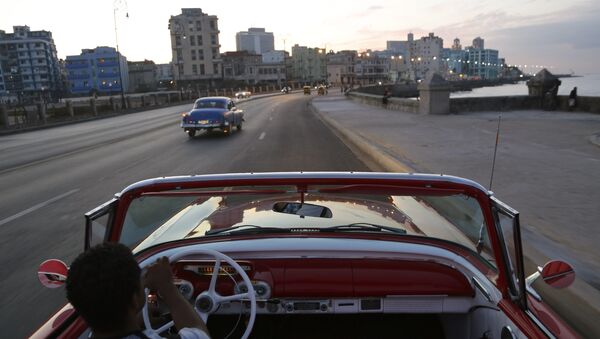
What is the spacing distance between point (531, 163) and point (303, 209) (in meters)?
8.70

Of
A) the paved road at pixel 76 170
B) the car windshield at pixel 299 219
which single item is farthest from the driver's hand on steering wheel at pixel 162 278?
the paved road at pixel 76 170

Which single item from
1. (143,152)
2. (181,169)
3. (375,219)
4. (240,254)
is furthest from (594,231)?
(143,152)

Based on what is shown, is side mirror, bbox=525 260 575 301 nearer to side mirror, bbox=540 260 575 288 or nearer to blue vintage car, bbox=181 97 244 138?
side mirror, bbox=540 260 575 288

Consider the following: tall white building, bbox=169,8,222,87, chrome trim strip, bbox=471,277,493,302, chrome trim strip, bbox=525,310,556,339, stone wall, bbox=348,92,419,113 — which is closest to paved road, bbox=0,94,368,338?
chrome trim strip, bbox=471,277,493,302

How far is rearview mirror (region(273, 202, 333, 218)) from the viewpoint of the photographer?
3.35 meters

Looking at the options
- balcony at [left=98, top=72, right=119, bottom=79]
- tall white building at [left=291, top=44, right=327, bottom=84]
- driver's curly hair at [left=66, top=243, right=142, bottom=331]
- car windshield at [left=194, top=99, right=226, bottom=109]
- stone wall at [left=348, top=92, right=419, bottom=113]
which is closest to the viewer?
driver's curly hair at [left=66, top=243, right=142, bottom=331]

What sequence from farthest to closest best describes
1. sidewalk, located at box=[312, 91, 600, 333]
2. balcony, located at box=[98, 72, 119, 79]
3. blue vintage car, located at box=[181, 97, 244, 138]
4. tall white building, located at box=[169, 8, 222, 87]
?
tall white building, located at box=[169, 8, 222, 87] → balcony, located at box=[98, 72, 119, 79] → blue vintage car, located at box=[181, 97, 244, 138] → sidewalk, located at box=[312, 91, 600, 333]

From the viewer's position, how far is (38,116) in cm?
3394

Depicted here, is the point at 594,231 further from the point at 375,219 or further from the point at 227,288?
the point at 227,288

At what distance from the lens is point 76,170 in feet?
41.2

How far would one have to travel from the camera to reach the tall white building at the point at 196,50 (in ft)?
454

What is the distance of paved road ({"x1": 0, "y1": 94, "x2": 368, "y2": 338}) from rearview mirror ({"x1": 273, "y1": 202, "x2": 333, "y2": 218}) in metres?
2.53

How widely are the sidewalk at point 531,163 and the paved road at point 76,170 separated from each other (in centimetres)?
175

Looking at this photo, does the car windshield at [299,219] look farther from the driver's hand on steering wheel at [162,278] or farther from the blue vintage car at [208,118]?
the blue vintage car at [208,118]
